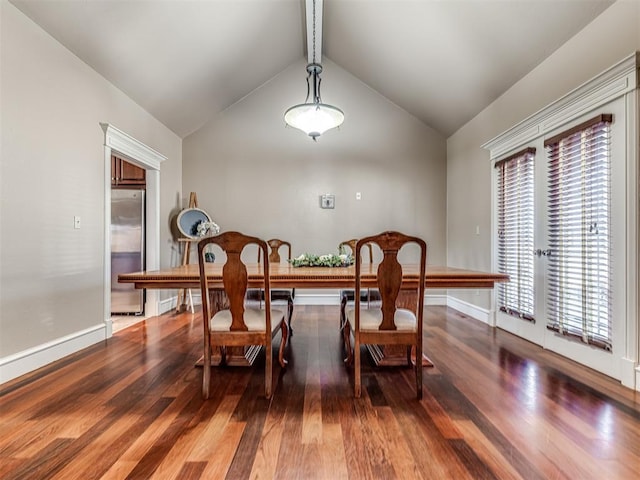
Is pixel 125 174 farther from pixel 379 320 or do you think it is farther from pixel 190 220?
pixel 379 320

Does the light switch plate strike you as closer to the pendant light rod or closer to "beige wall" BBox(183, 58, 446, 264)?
"beige wall" BBox(183, 58, 446, 264)

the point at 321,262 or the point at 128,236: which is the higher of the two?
the point at 128,236

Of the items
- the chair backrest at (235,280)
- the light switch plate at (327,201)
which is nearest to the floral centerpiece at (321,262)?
the chair backrest at (235,280)

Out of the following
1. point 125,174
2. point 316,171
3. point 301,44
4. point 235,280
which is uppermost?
point 301,44

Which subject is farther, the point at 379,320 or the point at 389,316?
the point at 379,320

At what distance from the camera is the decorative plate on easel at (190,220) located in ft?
15.3

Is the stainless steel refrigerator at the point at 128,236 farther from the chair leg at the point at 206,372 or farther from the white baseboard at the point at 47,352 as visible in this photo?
the chair leg at the point at 206,372

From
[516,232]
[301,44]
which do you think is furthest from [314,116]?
[516,232]

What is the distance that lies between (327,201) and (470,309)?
2.41 metres

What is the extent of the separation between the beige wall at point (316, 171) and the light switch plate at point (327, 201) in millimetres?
62


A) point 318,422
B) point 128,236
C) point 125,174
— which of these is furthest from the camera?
point 125,174

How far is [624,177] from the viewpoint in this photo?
2230mm

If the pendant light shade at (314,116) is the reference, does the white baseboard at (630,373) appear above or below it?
below

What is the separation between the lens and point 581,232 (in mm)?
2602
